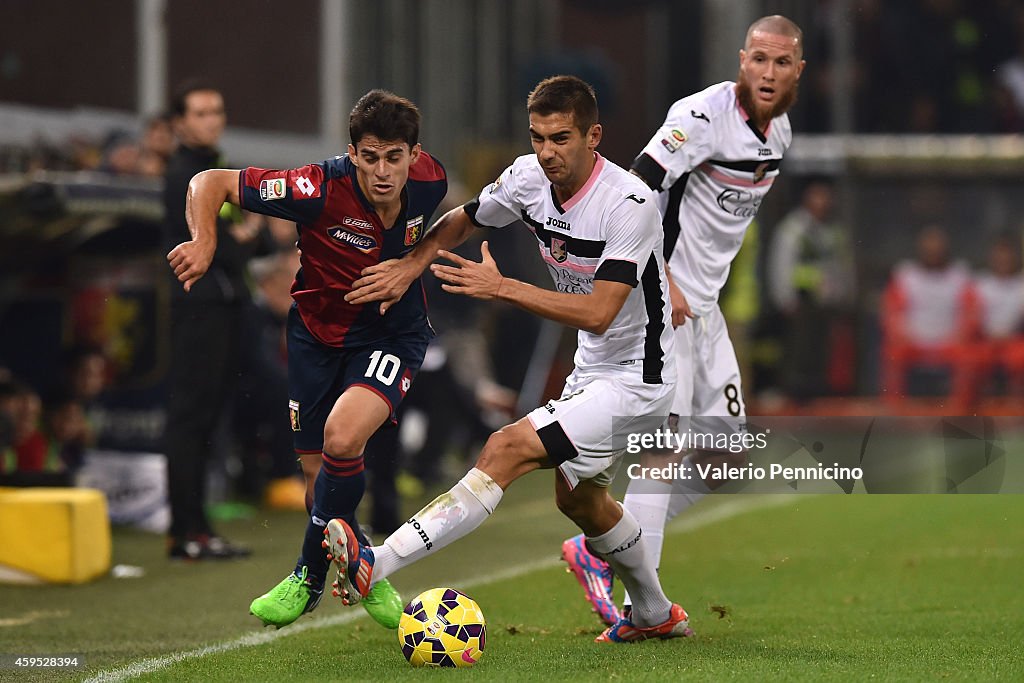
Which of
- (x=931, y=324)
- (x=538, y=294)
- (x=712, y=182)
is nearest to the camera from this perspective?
(x=538, y=294)

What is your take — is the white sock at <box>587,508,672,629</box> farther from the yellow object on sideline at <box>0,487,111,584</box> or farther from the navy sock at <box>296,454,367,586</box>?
the yellow object on sideline at <box>0,487,111,584</box>

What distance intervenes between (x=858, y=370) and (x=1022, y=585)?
10.4 meters

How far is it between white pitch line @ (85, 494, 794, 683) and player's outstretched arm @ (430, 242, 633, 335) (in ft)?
5.63

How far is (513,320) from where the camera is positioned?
1499 cm

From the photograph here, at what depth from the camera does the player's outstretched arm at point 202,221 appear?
5.60 metres

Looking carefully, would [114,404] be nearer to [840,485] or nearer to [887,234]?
[840,485]

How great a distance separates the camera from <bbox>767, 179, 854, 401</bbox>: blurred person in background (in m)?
16.5

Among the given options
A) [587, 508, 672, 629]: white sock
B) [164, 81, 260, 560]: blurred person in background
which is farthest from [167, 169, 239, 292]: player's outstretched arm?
[164, 81, 260, 560]: blurred person in background

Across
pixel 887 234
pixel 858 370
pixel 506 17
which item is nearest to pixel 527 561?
pixel 858 370

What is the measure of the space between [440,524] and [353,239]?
4.23 ft

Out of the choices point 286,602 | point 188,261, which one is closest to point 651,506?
point 286,602

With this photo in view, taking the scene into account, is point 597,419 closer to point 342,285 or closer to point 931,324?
point 342,285

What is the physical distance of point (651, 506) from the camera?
6305 mm

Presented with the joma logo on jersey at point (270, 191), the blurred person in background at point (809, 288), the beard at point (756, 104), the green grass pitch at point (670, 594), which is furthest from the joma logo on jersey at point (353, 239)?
the blurred person in background at point (809, 288)
